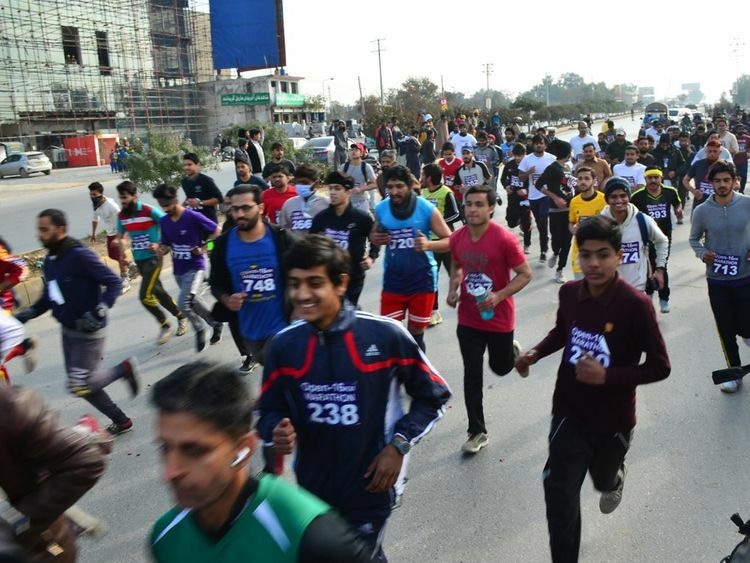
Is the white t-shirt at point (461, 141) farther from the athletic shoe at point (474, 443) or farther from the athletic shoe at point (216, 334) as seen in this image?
the athletic shoe at point (474, 443)

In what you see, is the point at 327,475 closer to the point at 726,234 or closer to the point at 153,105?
the point at 726,234

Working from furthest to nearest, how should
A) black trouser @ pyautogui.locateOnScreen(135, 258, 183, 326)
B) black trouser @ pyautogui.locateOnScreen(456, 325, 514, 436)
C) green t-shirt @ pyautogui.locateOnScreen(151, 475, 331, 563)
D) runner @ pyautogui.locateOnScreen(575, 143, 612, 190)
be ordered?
runner @ pyautogui.locateOnScreen(575, 143, 612, 190) → black trouser @ pyautogui.locateOnScreen(135, 258, 183, 326) → black trouser @ pyautogui.locateOnScreen(456, 325, 514, 436) → green t-shirt @ pyautogui.locateOnScreen(151, 475, 331, 563)

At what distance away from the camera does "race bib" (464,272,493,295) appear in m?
4.78

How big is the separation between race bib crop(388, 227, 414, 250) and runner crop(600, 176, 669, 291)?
1.67 metres

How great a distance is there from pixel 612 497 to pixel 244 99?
227ft

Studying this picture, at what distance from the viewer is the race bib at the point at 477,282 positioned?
4.78 meters

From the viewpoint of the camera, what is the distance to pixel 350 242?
6199mm

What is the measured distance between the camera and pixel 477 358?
4785 mm

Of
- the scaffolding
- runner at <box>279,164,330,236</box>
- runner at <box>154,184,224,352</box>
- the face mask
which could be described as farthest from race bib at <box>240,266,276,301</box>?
the scaffolding

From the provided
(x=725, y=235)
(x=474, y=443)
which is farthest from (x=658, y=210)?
(x=474, y=443)

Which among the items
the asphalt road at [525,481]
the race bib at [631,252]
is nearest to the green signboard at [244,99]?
the asphalt road at [525,481]

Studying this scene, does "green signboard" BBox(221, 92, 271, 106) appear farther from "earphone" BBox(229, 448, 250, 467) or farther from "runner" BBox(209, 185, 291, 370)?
"earphone" BBox(229, 448, 250, 467)

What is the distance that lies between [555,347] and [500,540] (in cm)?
111

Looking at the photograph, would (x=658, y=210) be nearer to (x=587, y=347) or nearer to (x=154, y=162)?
(x=587, y=347)
